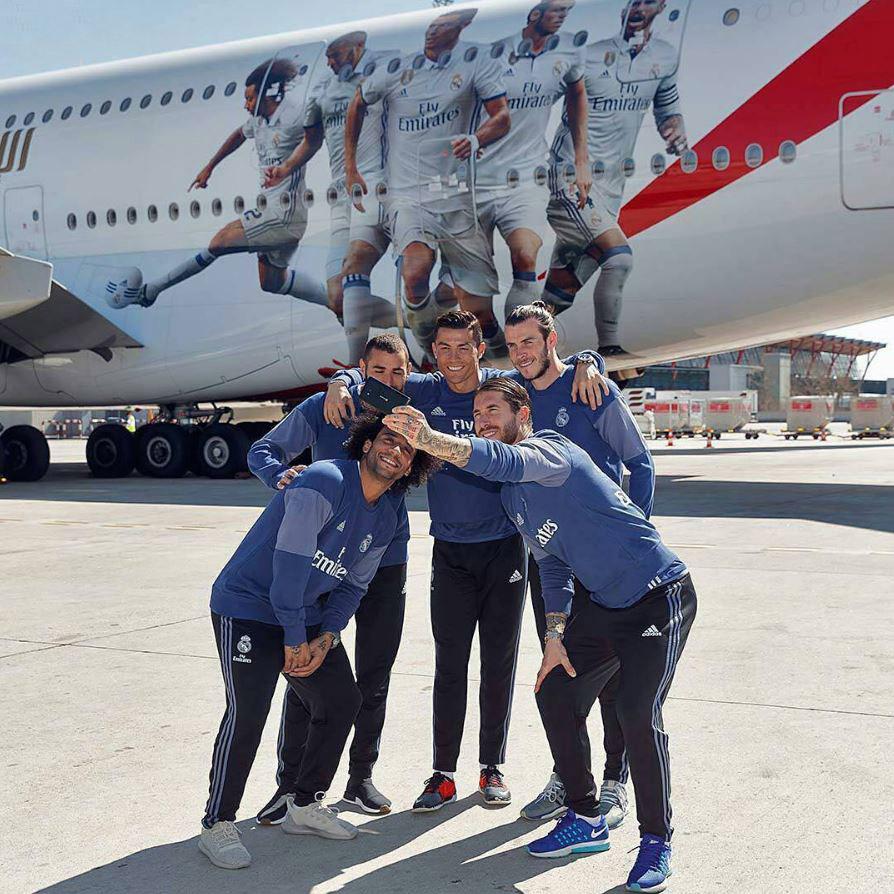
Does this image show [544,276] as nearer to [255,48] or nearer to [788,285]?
[788,285]

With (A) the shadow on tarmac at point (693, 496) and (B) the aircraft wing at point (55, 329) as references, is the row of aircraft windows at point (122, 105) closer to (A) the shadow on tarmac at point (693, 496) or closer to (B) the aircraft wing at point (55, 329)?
(B) the aircraft wing at point (55, 329)

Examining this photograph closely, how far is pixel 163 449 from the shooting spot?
21.2m

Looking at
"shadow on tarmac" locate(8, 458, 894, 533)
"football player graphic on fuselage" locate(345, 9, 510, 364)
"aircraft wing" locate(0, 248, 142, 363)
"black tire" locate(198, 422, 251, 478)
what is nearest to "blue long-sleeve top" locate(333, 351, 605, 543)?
"shadow on tarmac" locate(8, 458, 894, 533)

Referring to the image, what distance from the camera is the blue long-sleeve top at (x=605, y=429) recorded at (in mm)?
4672

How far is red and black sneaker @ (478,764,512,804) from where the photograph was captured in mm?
4438

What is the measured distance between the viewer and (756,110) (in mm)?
14250

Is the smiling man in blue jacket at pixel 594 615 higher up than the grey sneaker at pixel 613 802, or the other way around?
the smiling man in blue jacket at pixel 594 615

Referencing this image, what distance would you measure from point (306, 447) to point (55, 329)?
1596cm

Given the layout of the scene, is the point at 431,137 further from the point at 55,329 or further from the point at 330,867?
the point at 330,867

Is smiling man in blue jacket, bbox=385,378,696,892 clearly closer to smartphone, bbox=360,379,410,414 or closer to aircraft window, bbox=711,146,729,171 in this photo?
smartphone, bbox=360,379,410,414

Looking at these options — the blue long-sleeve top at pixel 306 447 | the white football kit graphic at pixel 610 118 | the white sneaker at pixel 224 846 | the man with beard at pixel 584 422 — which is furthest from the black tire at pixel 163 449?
the white sneaker at pixel 224 846

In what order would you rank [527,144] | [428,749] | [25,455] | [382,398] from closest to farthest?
[382,398] < [428,749] < [527,144] < [25,455]

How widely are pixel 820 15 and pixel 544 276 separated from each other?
4.71 m

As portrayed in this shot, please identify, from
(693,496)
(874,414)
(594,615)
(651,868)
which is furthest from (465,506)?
(874,414)
